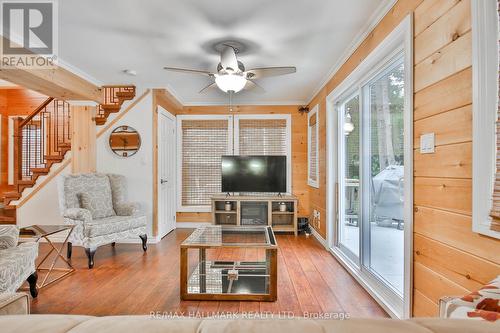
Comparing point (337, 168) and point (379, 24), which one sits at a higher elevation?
point (379, 24)

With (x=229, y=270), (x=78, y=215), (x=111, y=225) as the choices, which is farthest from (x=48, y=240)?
(x=229, y=270)

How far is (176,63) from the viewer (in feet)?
11.2

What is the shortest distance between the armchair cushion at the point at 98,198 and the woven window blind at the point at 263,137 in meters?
2.52

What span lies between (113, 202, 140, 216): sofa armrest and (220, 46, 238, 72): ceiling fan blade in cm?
238

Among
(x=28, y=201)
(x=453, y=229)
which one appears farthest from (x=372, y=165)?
(x=28, y=201)

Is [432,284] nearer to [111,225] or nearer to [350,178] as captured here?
[350,178]

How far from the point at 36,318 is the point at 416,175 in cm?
201

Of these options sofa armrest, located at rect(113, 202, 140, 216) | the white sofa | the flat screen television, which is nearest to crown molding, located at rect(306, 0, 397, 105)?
the flat screen television

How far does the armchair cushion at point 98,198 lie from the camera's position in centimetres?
364

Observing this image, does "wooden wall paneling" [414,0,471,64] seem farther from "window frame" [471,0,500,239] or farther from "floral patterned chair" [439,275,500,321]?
"floral patterned chair" [439,275,500,321]

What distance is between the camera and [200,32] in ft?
8.61

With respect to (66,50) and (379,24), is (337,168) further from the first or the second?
(66,50)

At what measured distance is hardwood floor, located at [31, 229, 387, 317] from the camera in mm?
2248

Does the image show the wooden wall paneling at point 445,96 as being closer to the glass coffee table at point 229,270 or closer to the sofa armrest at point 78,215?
the glass coffee table at point 229,270
